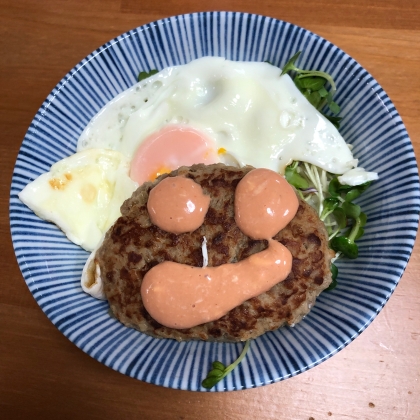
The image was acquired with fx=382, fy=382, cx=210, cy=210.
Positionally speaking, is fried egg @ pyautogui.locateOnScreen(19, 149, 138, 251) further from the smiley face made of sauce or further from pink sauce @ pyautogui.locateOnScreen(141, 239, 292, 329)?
pink sauce @ pyautogui.locateOnScreen(141, 239, 292, 329)

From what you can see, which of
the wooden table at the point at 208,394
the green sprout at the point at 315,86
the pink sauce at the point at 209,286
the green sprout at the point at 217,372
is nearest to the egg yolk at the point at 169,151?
the green sprout at the point at 315,86

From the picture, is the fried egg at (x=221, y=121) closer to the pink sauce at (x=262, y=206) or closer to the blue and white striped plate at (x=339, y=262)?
the blue and white striped plate at (x=339, y=262)

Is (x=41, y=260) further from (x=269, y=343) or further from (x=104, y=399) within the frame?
(x=269, y=343)

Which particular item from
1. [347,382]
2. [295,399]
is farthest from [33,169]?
[347,382]

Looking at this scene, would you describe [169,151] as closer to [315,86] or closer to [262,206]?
[262,206]

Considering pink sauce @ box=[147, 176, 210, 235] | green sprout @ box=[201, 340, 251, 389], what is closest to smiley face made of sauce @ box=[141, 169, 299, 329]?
pink sauce @ box=[147, 176, 210, 235]
